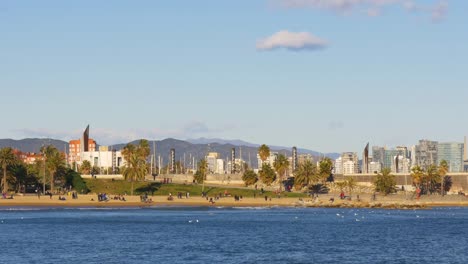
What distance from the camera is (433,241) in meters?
103

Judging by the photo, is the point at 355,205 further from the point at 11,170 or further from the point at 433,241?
the point at 433,241

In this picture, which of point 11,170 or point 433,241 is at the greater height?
point 11,170

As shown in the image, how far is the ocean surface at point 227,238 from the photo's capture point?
81875 millimetres

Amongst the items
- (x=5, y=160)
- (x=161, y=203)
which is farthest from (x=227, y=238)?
(x=5, y=160)

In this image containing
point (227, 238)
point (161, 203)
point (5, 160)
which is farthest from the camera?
point (5, 160)

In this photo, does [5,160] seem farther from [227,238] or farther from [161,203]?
[227,238]

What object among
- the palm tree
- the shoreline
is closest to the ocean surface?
the shoreline

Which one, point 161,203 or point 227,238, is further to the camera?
point 161,203

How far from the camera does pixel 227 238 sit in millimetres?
102688

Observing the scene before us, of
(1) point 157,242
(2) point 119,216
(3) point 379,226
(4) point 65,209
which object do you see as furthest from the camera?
(4) point 65,209

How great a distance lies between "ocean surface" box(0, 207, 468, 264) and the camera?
81.9 metres

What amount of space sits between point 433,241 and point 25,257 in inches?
1880

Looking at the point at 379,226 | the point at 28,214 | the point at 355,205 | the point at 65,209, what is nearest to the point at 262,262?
the point at 379,226

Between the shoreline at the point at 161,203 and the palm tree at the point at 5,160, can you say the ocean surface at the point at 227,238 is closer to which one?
the shoreline at the point at 161,203
